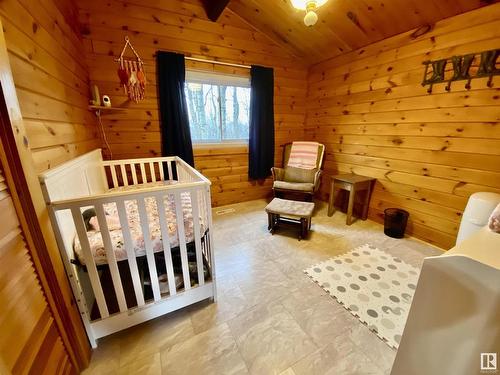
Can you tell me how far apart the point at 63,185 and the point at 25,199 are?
406 mm

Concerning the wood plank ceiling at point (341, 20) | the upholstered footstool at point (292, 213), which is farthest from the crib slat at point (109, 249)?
the wood plank ceiling at point (341, 20)

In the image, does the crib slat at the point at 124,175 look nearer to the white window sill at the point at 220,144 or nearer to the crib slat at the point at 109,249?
the white window sill at the point at 220,144

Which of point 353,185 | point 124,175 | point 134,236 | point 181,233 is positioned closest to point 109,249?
point 134,236

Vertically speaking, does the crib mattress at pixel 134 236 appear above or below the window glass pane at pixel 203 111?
below

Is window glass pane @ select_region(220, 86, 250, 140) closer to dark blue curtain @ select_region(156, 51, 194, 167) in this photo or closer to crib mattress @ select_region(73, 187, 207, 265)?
dark blue curtain @ select_region(156, 51, 194, 167)

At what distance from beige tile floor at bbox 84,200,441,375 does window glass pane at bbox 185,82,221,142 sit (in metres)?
1.89

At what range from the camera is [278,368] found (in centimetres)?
110

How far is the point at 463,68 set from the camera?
6.06 feet

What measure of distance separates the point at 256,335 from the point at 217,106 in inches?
111

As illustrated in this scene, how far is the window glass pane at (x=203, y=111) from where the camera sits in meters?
2.94

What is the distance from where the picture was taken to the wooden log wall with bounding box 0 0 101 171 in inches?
40.2

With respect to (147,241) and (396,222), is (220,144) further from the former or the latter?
(396,222)

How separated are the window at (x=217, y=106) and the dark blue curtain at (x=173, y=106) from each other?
0.22 metres

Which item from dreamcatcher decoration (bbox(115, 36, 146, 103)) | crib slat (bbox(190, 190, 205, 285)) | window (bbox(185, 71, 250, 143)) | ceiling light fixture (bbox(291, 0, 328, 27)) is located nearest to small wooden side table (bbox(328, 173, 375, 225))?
window (bbox(185, 71, 250, 143))
